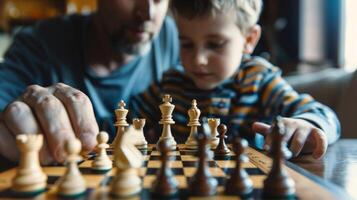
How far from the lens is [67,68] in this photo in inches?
74.0

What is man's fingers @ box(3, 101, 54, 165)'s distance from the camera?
885mm

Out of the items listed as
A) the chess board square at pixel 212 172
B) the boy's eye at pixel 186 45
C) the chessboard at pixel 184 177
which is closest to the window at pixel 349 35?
the boy's eye at pixel 186 45

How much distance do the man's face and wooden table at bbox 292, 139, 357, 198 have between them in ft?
3.19

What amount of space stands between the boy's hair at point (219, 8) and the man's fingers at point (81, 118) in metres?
0.70

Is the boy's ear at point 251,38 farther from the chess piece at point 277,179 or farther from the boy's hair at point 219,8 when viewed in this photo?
the chess piece at point 277,179

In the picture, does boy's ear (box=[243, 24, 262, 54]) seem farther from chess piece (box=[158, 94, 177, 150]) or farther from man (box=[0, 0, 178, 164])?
chess piece (box=[158, 94, 177, 150])

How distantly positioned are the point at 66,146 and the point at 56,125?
0.73 feet

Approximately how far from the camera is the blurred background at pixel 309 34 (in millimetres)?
3344

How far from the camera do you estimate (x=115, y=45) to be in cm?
190

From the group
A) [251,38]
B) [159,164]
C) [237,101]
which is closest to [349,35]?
[251,38]

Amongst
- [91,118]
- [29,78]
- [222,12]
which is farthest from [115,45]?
[91,118]

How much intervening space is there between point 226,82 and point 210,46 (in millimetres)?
234

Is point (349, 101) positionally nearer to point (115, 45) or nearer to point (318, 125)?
point (318, 125)

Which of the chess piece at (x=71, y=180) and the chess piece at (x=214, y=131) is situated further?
the chess piece at (x=214, y=131)
